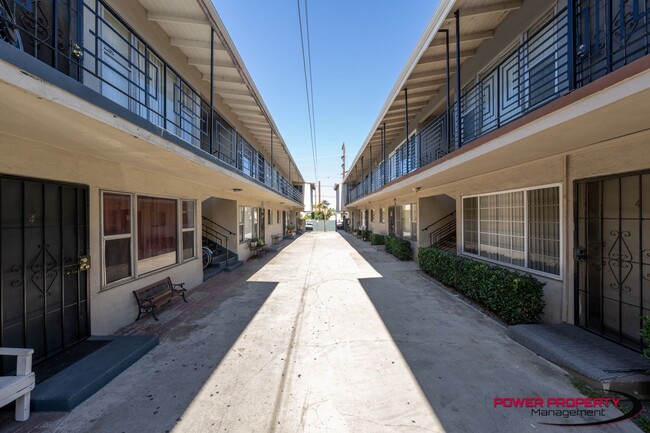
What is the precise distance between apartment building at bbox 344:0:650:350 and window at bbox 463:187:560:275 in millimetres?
24

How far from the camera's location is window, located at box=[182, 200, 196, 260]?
7071mm

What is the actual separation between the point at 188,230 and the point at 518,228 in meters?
8.02

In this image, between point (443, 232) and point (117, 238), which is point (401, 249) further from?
point (117, 238)

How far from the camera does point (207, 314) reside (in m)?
5.36

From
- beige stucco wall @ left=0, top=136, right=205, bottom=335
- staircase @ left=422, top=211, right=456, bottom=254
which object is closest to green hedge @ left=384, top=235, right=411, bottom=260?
staircase @ left=422, top=211, right=456, bottom=254

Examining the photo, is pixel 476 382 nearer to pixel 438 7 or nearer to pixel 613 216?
pixel 613 216

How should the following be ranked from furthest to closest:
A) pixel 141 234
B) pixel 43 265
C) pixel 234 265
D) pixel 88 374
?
pixel 234 265 → pixel 141 234 → pixel 43 265 → pixel 88 374

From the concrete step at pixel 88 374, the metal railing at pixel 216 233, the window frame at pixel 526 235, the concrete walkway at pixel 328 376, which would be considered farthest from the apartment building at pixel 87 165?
the window frame at pixel 526 235

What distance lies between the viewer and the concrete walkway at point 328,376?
2539 mm

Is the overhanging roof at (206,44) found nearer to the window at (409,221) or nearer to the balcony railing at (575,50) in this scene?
the balcony railing at (575,50)

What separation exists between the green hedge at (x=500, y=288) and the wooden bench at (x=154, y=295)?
647cm

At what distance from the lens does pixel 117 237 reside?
4.76 metres

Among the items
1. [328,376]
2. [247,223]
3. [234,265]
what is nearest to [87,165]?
[328,376]

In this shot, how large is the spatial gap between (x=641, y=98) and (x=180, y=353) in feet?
19.1
